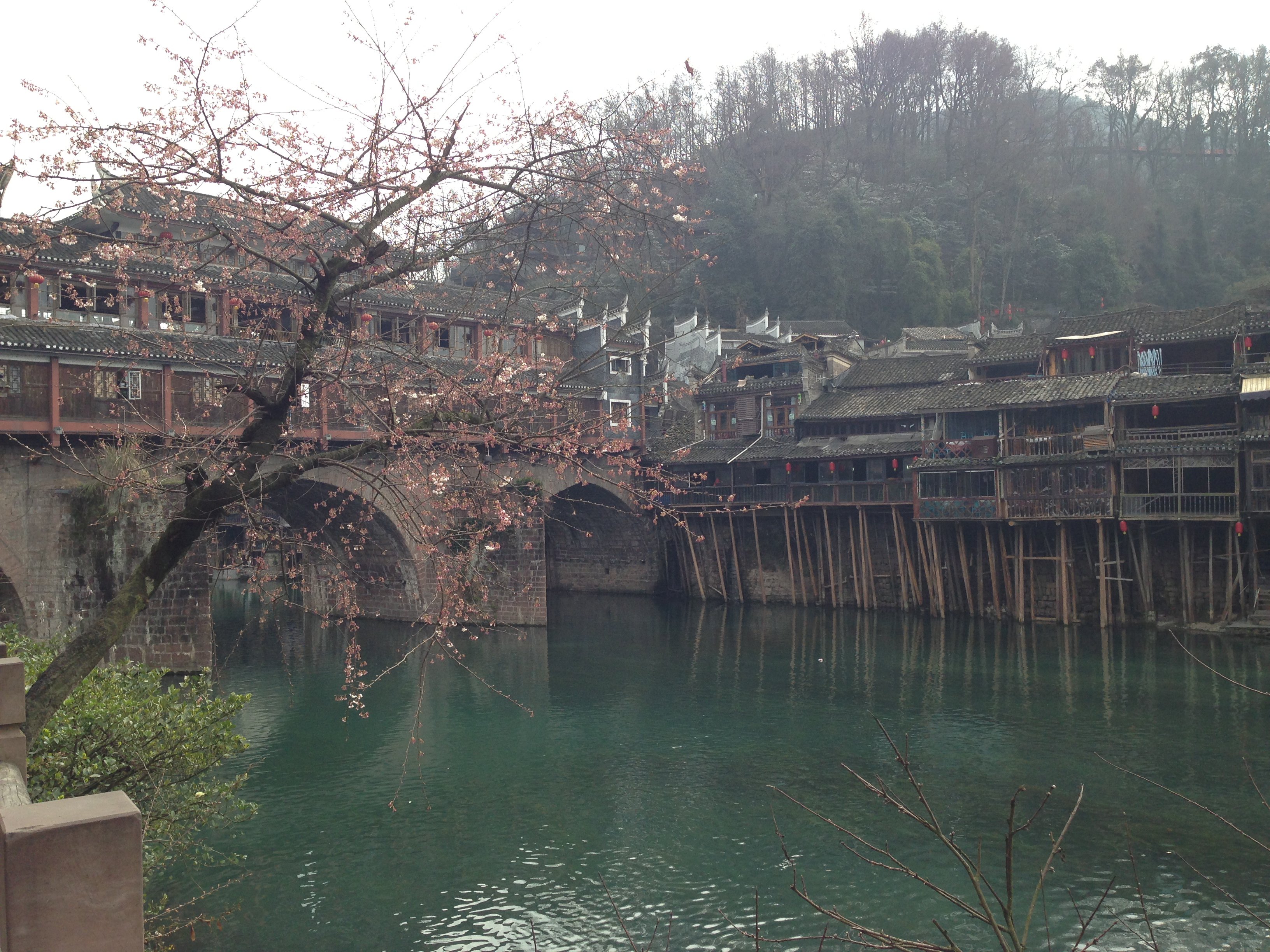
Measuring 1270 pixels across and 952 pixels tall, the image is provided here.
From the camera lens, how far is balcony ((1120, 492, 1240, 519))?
2730 cm

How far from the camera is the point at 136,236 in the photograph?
742 centimetres

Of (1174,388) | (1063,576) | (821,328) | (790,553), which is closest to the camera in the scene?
(1174,388)

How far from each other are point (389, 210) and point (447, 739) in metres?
14.0

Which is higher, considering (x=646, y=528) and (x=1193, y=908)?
(x=646, y=528)

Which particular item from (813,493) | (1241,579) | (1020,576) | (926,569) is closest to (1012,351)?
(926,569)

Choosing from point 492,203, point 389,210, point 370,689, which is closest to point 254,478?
point 389,210

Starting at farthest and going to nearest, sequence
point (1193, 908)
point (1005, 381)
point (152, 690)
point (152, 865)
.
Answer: point (1005, 381) → point (1193, 908) → point (152, 690) → point (152, 865)

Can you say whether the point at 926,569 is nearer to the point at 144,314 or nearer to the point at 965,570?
the point at 965,570

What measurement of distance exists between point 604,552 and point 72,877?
3984 centimetres

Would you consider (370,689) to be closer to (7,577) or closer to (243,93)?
(7,577)

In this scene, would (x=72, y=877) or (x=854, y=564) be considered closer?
(x=72, y=877)

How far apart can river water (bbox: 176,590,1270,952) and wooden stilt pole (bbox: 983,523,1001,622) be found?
11.9ft

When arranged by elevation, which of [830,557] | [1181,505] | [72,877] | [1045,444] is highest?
[1045,444]

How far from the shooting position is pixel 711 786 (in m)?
15.7
